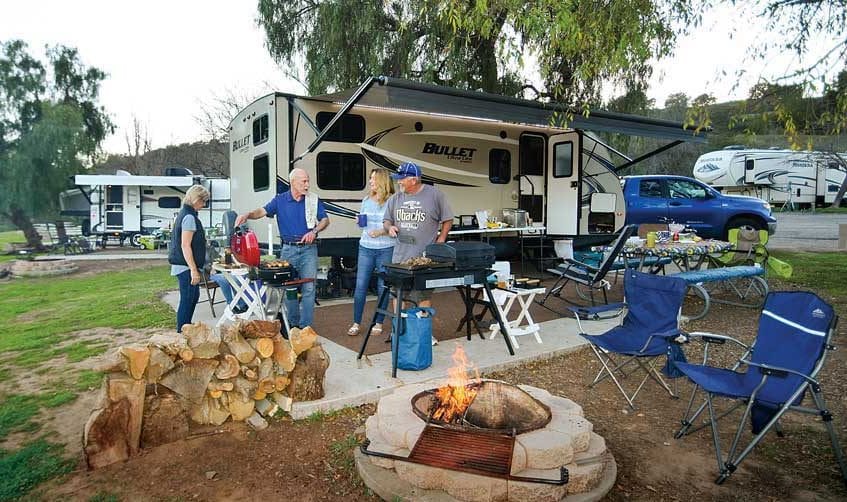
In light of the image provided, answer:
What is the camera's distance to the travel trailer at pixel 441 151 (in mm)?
6699

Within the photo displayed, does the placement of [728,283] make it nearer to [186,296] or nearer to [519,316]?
[519,316]

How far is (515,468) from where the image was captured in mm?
2348

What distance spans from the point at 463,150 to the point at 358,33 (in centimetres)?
335

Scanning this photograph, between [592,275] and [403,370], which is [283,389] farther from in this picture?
[592,275]

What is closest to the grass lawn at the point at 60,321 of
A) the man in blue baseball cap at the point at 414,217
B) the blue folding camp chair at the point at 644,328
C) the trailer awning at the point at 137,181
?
the man in blue baseball cap at the point at 414,217

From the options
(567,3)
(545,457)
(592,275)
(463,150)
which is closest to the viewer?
(545,457)

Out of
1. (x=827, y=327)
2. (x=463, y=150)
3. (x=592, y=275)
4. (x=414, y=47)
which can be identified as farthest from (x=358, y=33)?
(x=827, y=327)

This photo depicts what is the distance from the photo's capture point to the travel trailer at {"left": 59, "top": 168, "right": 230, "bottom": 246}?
1659cm

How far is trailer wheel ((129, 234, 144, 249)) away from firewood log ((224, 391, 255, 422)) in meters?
15.4

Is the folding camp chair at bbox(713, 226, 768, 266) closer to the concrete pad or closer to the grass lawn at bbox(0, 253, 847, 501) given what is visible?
the grass lawn at bbox(0, 253, 847, 501)

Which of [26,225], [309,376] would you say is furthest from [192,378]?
[26,225]

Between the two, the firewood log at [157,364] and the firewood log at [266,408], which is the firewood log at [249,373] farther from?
the firewood log at [157,364]

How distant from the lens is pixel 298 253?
4680mm

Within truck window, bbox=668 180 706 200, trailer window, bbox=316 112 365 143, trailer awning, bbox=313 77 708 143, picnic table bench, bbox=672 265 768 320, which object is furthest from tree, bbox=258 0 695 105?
picnic table bench, bbox=672 265 768 320
